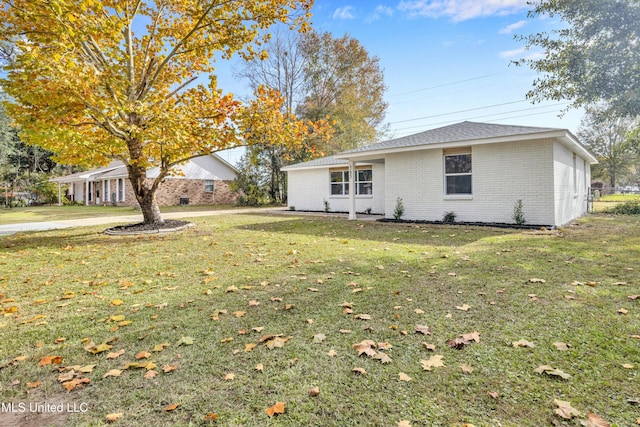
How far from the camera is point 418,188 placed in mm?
12820

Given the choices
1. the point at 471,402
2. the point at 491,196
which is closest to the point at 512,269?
the point at 471,402

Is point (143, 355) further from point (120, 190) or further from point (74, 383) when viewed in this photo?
point (120, 190)

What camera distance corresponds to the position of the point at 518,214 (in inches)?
422

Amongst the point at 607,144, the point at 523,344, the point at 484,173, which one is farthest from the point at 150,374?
the point at 607,144

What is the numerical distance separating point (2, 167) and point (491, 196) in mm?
40867

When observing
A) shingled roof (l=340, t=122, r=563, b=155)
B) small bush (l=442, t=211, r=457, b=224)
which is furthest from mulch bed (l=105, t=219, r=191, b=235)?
small bush (l=442, t=211, r=457, b=224)

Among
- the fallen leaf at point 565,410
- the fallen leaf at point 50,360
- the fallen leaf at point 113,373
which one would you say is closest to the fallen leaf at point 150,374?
the fallen leaf at point 113,373

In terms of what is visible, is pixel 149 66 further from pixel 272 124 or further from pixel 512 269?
pixel 512 269

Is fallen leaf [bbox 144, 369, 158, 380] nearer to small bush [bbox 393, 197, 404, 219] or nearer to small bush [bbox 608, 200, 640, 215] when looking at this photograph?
small bush [bbox 393, 197, 404, 219]

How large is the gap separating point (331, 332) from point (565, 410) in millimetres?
1768

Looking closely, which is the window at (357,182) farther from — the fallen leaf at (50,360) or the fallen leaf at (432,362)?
the fallen leaf at (50,360)

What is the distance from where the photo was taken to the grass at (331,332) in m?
2.09

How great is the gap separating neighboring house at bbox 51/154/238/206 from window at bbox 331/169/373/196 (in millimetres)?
14353

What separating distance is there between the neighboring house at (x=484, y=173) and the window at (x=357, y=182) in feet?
9.37
